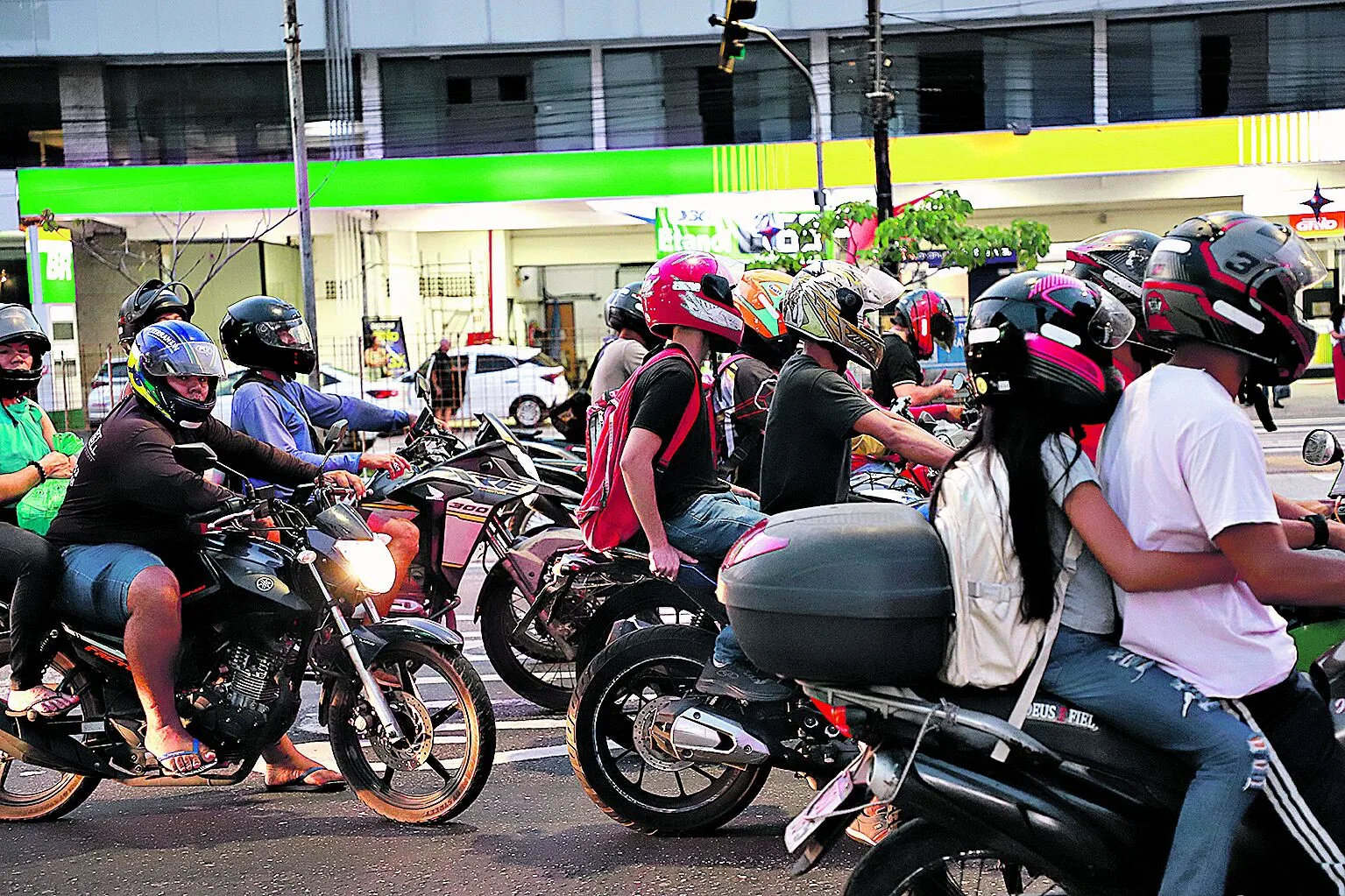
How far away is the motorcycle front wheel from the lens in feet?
16.9

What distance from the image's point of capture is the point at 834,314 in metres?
4.89

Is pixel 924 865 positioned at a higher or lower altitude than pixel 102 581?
lower

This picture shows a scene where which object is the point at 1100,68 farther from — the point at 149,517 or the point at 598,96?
the point at 149,517

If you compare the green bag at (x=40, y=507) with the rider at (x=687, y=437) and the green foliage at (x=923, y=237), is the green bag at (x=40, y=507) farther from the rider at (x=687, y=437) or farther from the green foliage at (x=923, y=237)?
the green foliage at (x=923, y=237)

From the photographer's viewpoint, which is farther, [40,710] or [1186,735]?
[40,710]

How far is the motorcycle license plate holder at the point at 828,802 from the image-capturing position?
10.5ft

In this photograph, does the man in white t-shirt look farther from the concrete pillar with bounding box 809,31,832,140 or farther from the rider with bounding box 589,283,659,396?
the concrete pillar with bounding box 809,31,832,140

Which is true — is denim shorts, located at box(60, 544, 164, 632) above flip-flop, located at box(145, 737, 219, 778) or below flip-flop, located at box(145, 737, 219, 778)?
above

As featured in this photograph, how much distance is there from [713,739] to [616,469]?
4.68ft

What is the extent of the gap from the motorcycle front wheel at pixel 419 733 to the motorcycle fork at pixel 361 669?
0.13ft

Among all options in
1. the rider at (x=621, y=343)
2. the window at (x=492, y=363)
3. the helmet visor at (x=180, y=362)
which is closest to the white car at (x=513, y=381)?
the window at (x=492, y=363)

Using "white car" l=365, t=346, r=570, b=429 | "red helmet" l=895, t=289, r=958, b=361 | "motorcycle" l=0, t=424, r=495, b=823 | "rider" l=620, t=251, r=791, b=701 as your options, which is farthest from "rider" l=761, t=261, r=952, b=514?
"white car" l=365, t=346, r=570, b=429

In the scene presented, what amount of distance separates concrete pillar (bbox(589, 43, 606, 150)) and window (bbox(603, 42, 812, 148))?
4.0 inches

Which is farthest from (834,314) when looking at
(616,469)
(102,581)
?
(102,581)
